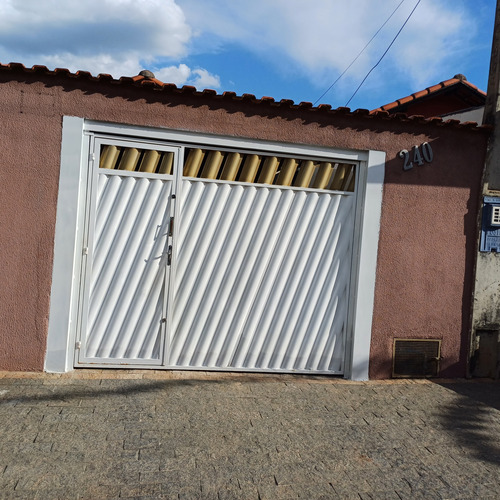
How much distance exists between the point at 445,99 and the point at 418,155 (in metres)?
6.39

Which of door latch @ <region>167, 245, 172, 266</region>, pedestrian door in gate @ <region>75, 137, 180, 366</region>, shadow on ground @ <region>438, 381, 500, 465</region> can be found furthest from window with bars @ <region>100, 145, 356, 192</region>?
shadow on ground @ <region>438, 381, 500, 465</region>

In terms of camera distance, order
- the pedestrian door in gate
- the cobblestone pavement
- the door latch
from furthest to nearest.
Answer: the door latch
the pedestrian door in gate
the cobblestone pavement

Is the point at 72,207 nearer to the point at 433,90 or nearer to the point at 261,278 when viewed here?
the point at 261,278

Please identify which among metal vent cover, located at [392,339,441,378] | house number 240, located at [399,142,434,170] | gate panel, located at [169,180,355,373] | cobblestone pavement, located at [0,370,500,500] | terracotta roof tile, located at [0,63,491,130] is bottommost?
cobblestone pavement, located at [0,370,500,500]

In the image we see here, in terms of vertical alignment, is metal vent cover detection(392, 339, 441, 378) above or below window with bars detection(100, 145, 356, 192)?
below

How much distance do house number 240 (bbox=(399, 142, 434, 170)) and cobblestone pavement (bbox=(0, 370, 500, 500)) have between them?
2.43m

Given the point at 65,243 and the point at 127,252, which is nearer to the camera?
the point at 65,243

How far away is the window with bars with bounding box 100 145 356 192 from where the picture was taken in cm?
510

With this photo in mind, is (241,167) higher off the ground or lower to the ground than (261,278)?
higher

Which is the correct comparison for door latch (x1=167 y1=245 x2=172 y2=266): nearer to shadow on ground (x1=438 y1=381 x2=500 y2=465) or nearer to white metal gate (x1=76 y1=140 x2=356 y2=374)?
white metal gate (x1=76 y1=140 x2=356 y2=374)

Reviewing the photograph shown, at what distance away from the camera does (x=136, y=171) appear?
5.11m

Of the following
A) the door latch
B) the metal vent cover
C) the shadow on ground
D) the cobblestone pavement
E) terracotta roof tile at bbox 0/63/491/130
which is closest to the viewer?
the cobblestone pavement

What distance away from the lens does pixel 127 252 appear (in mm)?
5102

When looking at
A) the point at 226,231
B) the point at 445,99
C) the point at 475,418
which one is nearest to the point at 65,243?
the point at 226,231
